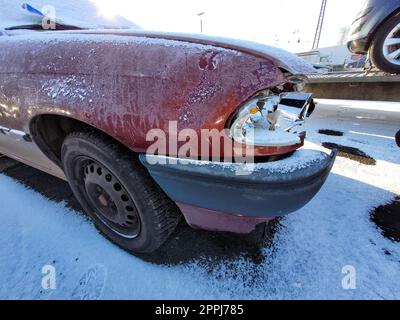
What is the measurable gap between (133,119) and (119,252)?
96cm

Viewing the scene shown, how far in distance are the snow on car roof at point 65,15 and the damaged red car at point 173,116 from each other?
129 cm

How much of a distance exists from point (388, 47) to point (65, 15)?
3.98m

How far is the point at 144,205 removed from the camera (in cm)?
121

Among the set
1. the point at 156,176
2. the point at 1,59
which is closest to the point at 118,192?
the point at 156,176

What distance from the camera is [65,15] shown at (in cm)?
258

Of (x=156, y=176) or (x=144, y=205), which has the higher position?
(x=156, y=176)

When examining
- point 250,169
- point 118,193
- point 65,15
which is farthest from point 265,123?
point 65,15

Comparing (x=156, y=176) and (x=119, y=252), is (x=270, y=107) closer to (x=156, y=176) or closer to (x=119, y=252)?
(x=156, y=176)

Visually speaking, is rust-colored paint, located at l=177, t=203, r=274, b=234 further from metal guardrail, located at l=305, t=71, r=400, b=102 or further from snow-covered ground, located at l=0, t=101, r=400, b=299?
metal guardrail, located at l=305, t=71, r=400, b=102

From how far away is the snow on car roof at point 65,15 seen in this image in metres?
2.27

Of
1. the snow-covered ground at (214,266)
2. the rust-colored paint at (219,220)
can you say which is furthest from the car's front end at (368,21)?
the rust-colored paint at (219,220)

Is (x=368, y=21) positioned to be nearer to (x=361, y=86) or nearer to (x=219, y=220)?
(x=361, y=86)
